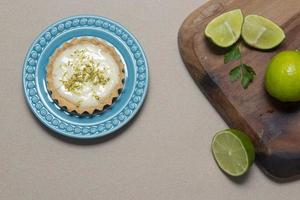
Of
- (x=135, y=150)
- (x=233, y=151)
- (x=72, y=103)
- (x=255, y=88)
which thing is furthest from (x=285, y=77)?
(x=72, y=103)

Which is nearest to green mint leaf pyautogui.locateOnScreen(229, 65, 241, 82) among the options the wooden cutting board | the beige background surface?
the wooden cutting board

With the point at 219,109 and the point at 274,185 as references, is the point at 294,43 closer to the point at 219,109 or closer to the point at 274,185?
the point at 219,109

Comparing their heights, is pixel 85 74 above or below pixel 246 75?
above

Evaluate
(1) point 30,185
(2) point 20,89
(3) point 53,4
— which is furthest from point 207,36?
(1) point 30,185

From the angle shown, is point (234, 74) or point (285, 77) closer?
point (285, 77)

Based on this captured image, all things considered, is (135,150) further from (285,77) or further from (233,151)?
(285,77)

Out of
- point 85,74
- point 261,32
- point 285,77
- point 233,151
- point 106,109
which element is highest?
point 85,74
